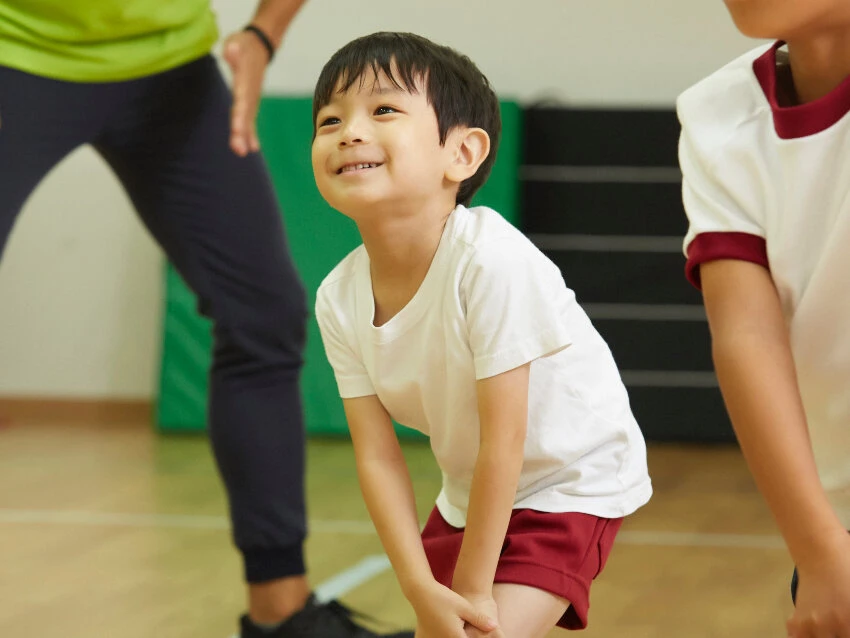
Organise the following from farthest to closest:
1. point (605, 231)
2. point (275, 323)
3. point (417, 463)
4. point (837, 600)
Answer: point (605, 231)
point (417, 463)
point (275, 323)
point (837, 600)

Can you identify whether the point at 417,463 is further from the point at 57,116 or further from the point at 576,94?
the point at 57,116

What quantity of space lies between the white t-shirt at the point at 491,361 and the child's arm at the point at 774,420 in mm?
135

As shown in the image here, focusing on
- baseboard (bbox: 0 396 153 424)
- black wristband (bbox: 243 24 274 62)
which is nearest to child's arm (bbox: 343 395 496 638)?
black wristband (bbox: 243 24 274 62)

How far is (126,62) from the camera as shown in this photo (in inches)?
54.4

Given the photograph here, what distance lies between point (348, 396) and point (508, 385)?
17 cm

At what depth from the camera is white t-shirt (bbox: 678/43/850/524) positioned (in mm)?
932

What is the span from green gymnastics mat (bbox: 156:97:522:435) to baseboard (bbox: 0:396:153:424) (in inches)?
12.7

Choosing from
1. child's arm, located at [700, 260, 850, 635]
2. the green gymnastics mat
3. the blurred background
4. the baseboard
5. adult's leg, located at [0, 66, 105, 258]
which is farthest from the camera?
the baseboard

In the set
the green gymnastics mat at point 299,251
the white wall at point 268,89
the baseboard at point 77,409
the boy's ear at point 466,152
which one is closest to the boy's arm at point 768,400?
the boy's ear at point 466,152

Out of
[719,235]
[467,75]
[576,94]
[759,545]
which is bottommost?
[759,545]

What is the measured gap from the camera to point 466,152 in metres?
1.01

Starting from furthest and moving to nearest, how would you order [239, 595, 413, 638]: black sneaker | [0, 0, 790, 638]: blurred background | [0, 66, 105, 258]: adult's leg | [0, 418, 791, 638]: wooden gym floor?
1. [0, 0, 790, 638]: blurred background
2. [0, 418, 791, 638]: wooden gym floor
3. [239, 595, 413, 638]: black sneaker
4. [0, 66, 105, 258]: adult's leg

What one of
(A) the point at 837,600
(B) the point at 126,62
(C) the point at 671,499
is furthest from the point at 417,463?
(A) the point at 837,600

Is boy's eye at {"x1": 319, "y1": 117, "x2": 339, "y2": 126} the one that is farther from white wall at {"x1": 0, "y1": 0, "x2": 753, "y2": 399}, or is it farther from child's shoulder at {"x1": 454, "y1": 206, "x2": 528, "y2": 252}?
white wall at {"x1": 0, "y1": 0, "x2": 753, "y2": 399}
